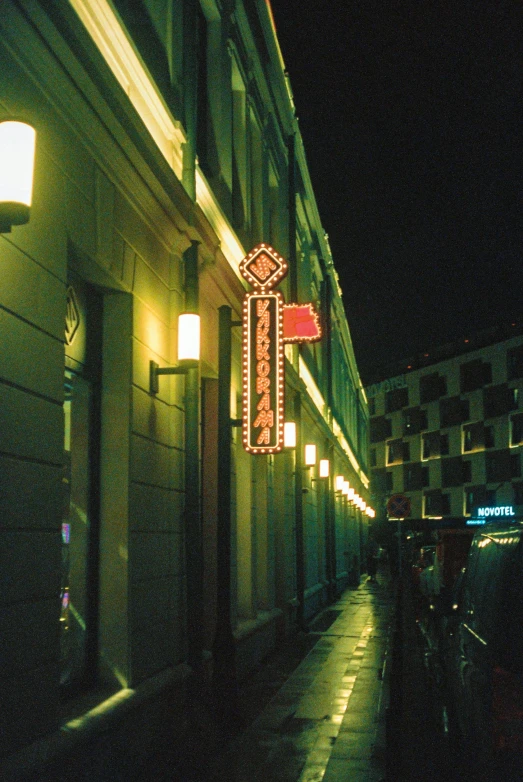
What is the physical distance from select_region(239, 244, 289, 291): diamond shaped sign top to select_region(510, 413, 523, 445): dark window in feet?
143

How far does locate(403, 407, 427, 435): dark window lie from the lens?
60375mm

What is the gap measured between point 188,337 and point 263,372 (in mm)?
1922

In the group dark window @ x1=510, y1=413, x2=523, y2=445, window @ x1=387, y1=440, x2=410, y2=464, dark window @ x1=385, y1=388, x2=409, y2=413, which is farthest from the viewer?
dark window @ x1=385, y1=388, x2=409, y2=413

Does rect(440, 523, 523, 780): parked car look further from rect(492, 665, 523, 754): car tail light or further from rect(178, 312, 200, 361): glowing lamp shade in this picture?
rect(178, 312, 200, 361): glowing lamp shade

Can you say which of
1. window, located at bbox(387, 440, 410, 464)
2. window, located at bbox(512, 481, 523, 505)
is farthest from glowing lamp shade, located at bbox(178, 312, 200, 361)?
window, located at bbox(387, 440, 410, 464)

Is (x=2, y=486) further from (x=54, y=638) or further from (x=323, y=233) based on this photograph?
(x=323, y=233)

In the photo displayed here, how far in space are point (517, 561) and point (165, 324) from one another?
4444 millimetres

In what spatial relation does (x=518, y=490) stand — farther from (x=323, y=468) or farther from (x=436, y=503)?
(x=323, y=468)

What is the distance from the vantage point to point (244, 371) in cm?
988

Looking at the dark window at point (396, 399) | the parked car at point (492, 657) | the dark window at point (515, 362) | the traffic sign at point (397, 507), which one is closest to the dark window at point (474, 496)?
the dark window at point (515, 362)

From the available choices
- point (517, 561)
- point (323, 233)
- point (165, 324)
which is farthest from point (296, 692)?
point (323, 233)

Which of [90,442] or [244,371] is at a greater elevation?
[244,371]

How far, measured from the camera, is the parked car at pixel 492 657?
14.6 feet

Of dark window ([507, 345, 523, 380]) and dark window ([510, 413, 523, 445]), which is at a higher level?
dark window ([507, 345, 523, 380])
